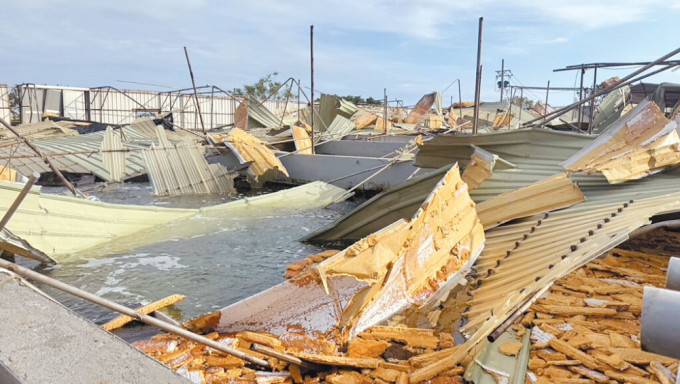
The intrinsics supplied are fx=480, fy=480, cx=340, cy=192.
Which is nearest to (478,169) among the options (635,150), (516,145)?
(516,145)

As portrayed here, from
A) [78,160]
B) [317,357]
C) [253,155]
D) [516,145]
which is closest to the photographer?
[317,357]

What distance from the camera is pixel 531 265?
13.8 feet

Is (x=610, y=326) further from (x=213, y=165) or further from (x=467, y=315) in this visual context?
(x=213, y=165)

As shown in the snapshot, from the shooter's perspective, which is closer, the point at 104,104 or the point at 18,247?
the point at 18,247

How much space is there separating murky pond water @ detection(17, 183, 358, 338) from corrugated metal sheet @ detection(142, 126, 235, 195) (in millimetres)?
3750

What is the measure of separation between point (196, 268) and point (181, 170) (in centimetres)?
680

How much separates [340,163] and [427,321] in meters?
10.8

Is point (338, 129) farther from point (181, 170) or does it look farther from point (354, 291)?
point (354, 291)

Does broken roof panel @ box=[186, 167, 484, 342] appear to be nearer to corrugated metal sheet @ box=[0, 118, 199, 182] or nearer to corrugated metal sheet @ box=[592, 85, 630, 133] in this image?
corrugated metal sheet @ box=[0, 118, 199, 182]

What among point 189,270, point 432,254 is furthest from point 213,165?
point 432,254

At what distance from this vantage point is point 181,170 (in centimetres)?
1365

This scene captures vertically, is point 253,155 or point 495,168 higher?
point 495,168

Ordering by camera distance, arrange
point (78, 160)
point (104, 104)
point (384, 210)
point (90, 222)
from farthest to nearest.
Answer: point (104, 104) → point (78, 160) → point (90, 222) → point (384, 210)

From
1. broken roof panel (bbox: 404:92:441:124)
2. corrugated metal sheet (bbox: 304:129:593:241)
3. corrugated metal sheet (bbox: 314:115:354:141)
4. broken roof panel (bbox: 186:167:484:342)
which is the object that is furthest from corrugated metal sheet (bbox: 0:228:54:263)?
broken roof panel (bbox: 404:92:441:124)
